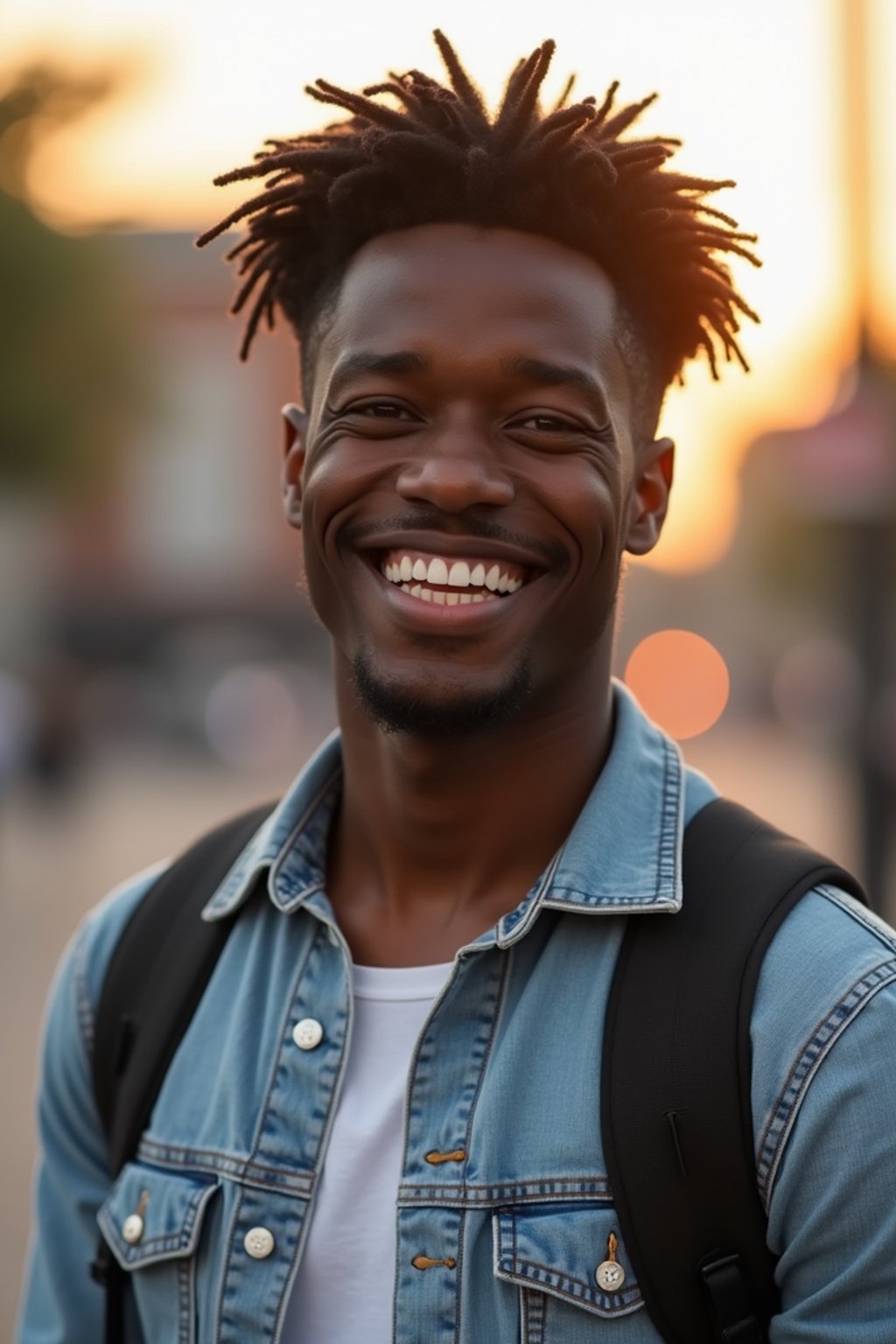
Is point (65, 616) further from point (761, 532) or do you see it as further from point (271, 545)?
point (761, 532)

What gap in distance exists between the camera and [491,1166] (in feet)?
7.13

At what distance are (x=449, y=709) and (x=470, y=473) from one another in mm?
334

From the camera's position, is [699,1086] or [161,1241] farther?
[161,1241]

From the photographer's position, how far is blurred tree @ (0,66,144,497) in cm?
1215

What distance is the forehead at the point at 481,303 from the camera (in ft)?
7.64

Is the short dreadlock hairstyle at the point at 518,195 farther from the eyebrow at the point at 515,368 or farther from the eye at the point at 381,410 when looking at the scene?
the eye at the point at 381,410

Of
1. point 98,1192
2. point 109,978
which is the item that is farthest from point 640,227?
point 98,1192

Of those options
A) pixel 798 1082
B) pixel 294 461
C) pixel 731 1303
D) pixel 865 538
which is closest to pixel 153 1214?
pixel 731 1303

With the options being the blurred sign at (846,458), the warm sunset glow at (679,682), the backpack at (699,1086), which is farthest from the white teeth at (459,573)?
the warm sunset glow at (679,682)

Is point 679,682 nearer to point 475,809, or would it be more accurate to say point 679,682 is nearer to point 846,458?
point 846,458

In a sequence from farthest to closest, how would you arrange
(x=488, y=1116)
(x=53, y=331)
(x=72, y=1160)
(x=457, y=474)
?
(x=53, y=331)
(x=72, y=1160)
(x=457, y=474)
(x=488, y=1116)

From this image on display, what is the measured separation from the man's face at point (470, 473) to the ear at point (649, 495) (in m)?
0.10

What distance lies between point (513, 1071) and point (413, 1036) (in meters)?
0.20

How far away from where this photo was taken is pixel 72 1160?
8.83 ft
